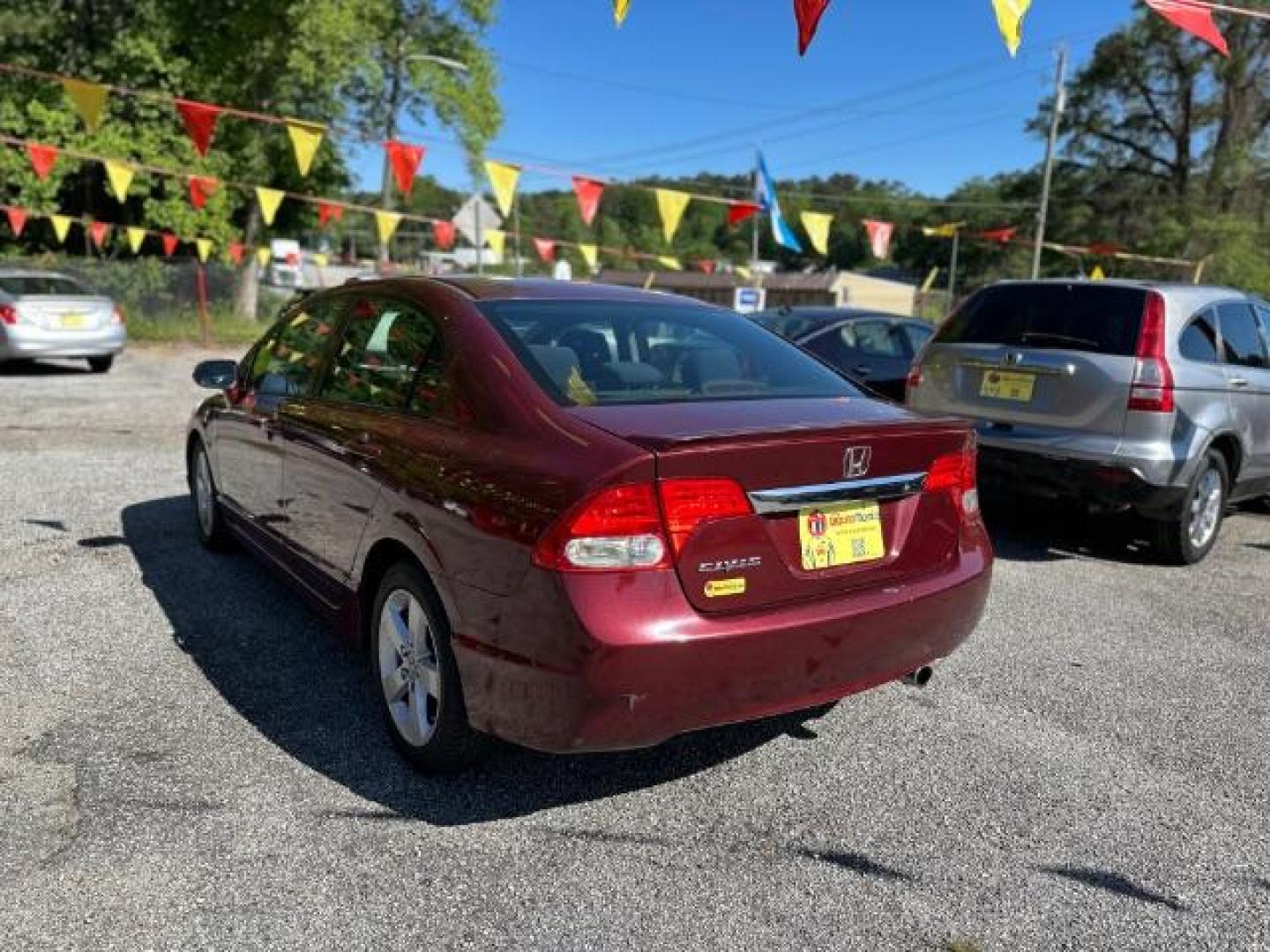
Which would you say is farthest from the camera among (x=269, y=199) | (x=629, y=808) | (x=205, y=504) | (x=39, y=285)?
(x=269, y=199)

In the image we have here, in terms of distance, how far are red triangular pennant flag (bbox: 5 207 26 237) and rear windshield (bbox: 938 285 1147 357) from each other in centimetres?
2220

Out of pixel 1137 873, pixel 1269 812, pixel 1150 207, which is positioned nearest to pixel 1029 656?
pixel 1269 812

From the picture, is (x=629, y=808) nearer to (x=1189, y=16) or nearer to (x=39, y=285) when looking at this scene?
(x=1189, y=16)

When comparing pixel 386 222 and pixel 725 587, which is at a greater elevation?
pixel 386 222

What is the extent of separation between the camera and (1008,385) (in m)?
5.89

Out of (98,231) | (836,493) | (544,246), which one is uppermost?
(544,246)

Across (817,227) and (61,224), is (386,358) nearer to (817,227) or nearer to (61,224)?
(817,227)

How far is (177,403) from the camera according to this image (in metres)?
11.6

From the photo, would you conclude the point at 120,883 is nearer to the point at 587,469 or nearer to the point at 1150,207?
the point at 587,469

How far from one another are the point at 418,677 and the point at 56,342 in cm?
1243

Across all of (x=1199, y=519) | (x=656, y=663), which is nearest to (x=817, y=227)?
(x=1199, y=519)

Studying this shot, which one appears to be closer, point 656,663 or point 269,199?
point 656,663

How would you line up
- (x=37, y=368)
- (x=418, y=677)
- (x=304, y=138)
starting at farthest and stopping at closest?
(x=37, y=368), (x=304, y=138), (x=418, y=677)

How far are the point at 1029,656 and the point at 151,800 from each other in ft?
11.2
